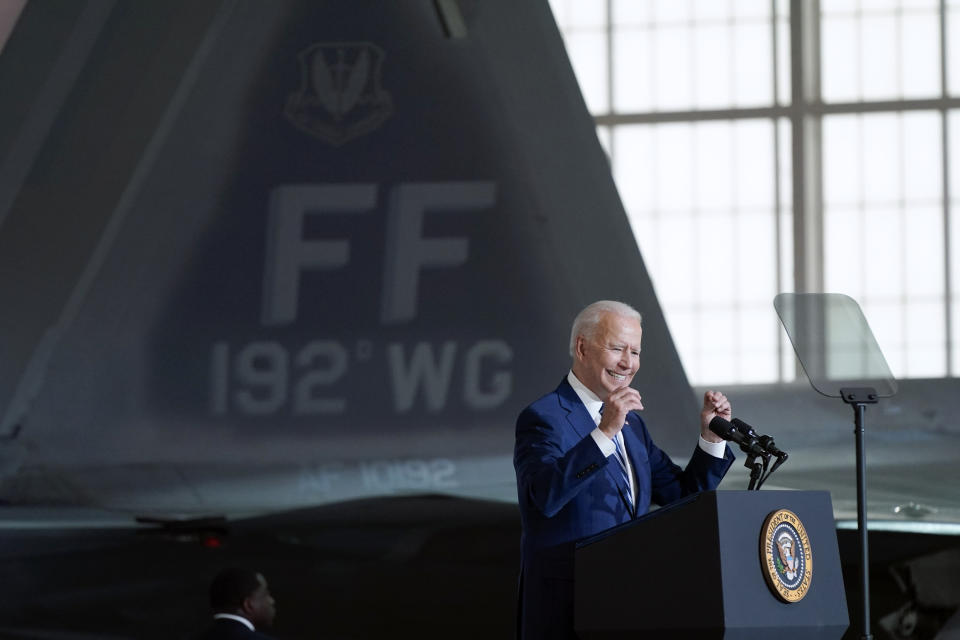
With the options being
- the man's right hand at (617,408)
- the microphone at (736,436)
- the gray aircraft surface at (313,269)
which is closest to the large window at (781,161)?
the gray aircraft surface at (313,269)

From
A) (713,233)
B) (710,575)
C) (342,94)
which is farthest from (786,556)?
(713,233)

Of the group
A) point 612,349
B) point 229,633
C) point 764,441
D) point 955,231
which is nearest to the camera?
point 764,441

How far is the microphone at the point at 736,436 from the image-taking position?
220 centimetres

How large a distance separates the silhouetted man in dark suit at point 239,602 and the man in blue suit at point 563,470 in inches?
41.2

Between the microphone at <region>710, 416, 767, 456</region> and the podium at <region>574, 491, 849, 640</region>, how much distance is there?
0.39ft

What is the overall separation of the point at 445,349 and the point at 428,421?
25 centimetres

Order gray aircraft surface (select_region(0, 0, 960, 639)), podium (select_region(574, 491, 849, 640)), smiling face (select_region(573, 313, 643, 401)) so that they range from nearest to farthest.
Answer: podium (select_region(574, 491, 849, 640)) → smiling face (select_region(573, 313, 643, 401)) → gray aircraft surface (select_region(0, 0, 960, 639))

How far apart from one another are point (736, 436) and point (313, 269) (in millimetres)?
2041

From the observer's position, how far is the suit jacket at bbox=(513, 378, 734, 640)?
2.20 metres

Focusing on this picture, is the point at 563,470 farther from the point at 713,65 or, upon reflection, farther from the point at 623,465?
the point at 713,65

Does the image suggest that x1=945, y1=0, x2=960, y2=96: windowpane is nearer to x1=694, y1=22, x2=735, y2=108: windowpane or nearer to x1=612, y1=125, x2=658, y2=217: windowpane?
x1=694, y1=22, x2=735, y2=108: windowpane

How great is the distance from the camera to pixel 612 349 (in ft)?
7.64

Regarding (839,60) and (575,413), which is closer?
(575,413)

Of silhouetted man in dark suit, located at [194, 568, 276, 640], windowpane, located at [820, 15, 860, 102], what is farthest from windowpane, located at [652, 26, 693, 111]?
silhouetted man in dark suit, located at [194, 568, 276, 640]
